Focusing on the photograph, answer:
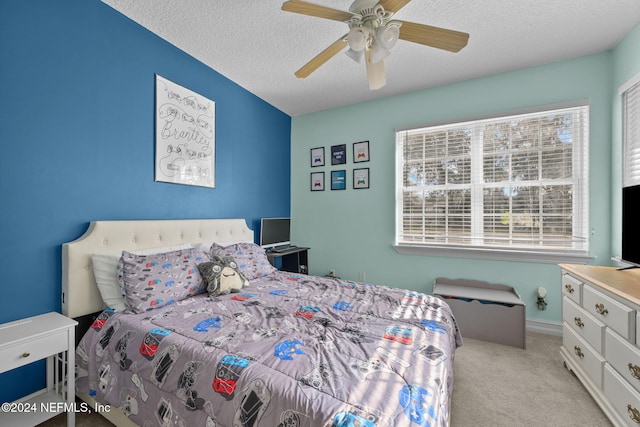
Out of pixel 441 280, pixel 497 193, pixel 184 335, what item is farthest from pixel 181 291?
pixel 497 193

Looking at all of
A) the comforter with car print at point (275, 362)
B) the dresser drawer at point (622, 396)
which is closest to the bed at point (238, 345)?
the comforter with car print at point (275, 362)

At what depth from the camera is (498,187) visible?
9.66 ft

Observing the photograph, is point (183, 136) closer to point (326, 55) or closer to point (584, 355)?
point (326, 55)

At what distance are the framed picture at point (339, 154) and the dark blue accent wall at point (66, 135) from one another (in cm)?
190

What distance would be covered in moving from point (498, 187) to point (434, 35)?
80.5 inches

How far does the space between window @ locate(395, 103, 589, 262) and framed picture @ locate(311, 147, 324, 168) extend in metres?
1.11

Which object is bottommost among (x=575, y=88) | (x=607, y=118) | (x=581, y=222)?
(x=581, y=222)

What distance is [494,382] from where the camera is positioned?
194 centimetres

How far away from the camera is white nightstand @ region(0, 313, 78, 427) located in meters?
1.28

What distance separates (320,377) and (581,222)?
314cm

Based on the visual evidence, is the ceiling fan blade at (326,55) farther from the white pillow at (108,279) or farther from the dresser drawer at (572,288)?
the dresser drawer at (572,288)

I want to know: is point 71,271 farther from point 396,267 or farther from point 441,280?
point 441,280

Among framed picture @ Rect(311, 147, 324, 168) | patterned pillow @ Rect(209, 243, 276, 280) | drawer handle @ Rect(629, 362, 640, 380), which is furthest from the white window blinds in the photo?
patterned pillow @ Rect(209, 243, 276, 280)

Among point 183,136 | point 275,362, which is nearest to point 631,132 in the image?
point 275,362
